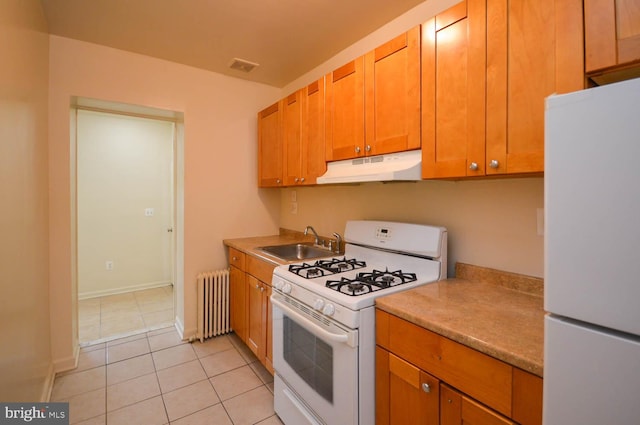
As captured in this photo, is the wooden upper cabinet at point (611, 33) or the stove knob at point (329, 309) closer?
the wooden upper cabinet at point (611, 33)

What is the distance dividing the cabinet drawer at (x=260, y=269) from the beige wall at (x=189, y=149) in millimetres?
681

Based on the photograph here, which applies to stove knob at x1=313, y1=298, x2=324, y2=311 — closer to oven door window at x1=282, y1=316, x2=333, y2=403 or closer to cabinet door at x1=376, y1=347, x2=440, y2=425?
oven door window at x1=282, y1=316, x2=333, y2=403

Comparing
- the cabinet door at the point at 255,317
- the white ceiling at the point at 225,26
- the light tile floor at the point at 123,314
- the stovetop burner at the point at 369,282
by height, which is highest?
the white ceiling at the point at 225,26

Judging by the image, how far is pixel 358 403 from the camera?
49.3 inches

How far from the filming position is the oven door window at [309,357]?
4.61 feet

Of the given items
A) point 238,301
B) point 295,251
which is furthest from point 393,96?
point 238,301

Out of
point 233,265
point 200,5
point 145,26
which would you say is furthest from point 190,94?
point 233,265

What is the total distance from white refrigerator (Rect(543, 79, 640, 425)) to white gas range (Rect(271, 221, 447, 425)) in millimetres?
708

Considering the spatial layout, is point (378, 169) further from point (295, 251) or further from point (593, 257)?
point (295, 251)

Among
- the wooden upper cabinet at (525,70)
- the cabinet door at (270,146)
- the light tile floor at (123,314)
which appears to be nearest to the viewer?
the wooden upper cabinet at (525,70)

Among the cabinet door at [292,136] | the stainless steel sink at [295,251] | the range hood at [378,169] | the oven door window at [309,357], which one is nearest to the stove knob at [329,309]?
the oven door window at [309,357]

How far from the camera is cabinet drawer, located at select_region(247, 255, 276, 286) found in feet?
6.74

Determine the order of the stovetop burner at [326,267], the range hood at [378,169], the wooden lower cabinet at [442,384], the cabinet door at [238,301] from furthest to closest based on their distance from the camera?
the cabinet door at [238,301] < the stovetop burner at [326,267] < the range hood at [378,169] < the wooden lower cabinet at [442,384]

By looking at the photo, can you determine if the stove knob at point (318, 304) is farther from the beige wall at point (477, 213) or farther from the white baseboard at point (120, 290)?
the white baseboard at point (120, 290)
